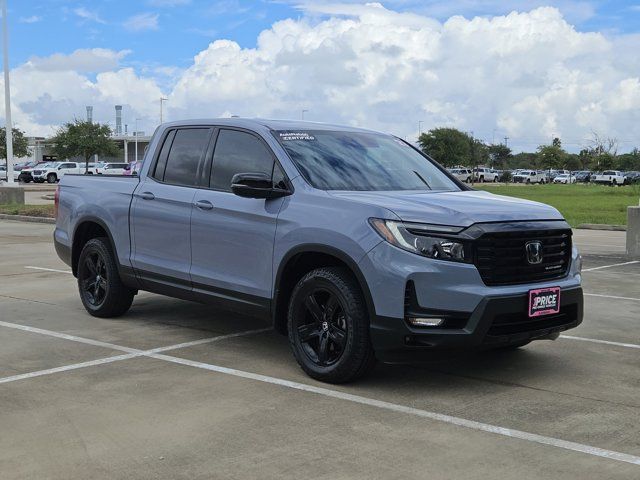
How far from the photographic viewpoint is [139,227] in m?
7.13

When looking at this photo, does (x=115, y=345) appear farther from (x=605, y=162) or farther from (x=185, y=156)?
(x=605, y=162)

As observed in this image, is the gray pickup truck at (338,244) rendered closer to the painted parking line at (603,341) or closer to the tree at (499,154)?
A: the painted parking line at (603,341)

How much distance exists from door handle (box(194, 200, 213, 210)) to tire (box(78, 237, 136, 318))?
60.6 inches

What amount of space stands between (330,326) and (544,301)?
148cm

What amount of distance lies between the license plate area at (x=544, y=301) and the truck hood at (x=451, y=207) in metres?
0.52

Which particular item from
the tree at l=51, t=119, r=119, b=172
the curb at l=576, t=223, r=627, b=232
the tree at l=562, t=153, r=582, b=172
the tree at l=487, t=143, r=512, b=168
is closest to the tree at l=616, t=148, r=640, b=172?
the tree at l=562, t=153, r=582, b=172

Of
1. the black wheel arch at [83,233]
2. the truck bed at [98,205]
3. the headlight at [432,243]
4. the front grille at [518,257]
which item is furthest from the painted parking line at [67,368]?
the front grille at [518,257]

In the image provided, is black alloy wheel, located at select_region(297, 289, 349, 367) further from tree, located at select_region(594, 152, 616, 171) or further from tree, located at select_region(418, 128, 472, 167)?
tree, located at select_region(594, 152, 616, 171)

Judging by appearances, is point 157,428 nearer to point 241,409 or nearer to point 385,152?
point 241,409

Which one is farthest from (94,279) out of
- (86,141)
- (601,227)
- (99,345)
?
(86,141)

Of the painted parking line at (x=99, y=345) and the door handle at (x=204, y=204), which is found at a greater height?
the door handle at (x=204, y=204)

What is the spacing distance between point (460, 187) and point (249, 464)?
11.6ft

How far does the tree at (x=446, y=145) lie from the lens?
8475 cm

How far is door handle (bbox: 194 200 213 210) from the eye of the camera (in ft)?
20.8
